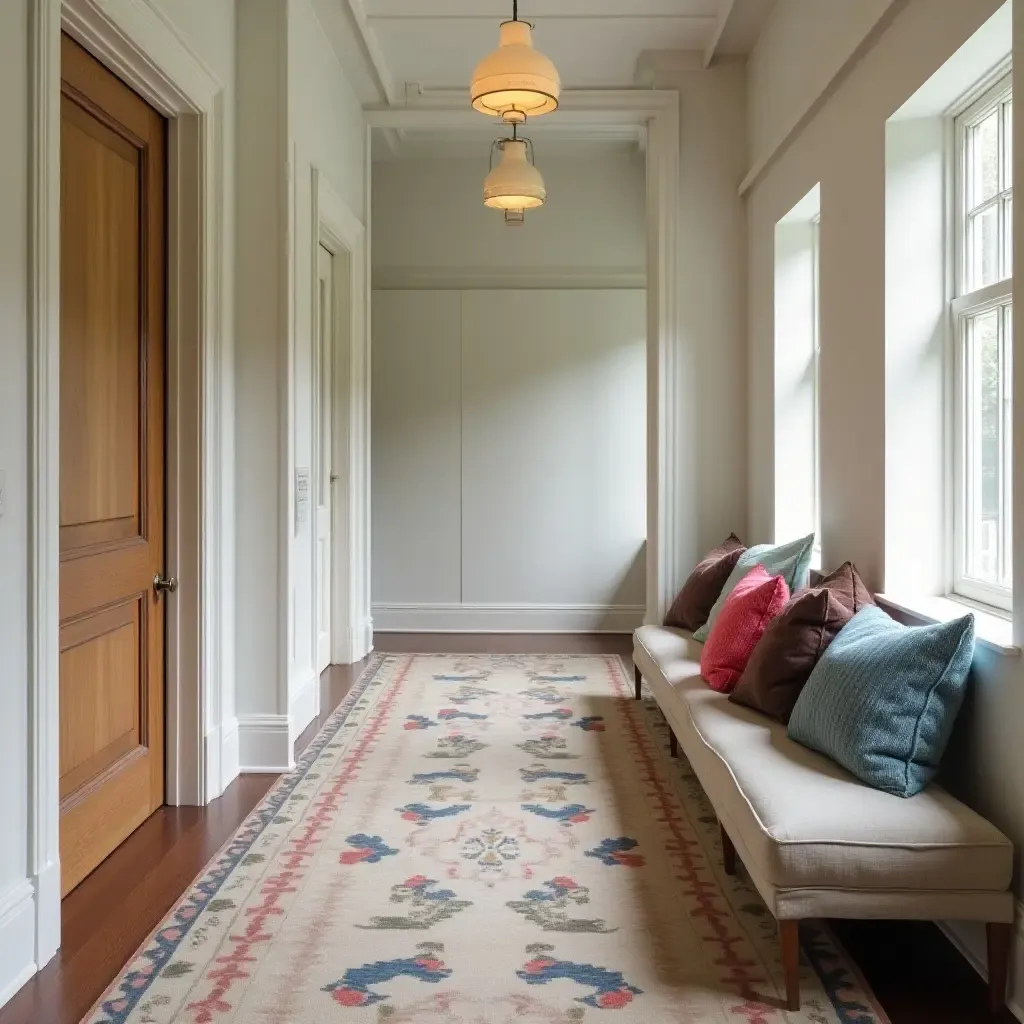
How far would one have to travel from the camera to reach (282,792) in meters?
3.52

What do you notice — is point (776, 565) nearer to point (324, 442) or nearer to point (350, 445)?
point (324, 442)

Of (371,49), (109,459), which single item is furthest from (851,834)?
(371,49)

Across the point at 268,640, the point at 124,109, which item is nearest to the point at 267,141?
the point at 124,109

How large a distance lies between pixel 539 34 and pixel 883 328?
8.84 ft

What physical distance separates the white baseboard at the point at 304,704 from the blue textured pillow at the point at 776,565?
5.55 feet

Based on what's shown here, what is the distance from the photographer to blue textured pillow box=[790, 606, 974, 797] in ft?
7.43

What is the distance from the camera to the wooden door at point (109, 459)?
2688 mm

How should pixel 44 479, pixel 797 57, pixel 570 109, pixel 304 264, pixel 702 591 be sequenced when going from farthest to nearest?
1. pixel 570 109
2. pixel 702 591
3. pixel 304 264
4. pixel 797 57
5. pixel 44 479

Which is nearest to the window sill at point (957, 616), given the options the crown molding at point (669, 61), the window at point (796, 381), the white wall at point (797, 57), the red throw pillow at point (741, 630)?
the red throw pillow at point (741, 630)

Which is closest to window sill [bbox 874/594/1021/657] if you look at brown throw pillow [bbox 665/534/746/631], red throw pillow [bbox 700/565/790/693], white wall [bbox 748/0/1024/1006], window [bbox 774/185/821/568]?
white wall [bbox 748/0/1024/1006]

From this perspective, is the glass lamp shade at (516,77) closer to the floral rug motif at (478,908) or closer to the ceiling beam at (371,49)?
the ceiling beam at (371,49)

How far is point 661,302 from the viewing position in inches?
204

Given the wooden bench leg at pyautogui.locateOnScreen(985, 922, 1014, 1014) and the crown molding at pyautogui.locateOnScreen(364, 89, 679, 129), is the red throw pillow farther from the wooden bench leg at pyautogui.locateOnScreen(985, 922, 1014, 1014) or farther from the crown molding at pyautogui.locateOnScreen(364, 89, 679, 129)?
the crown molding at pyautogui.locateOnScreen(364, 89, 679, 129)

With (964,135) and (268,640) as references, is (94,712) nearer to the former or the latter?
(268,640)
